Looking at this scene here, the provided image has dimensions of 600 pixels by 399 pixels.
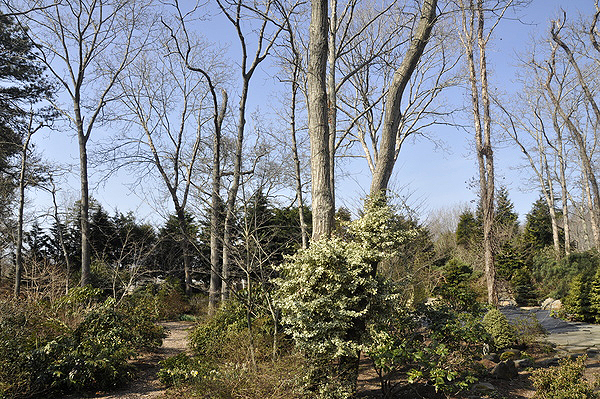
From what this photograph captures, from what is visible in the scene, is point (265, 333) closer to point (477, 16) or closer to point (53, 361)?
point (53, 361)

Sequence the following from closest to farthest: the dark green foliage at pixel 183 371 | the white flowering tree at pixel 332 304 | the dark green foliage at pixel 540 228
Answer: the white flowering tree at pixel 332 304, the dark green foliage at pixel 183 371, the dark green foliage at pixel 540 228

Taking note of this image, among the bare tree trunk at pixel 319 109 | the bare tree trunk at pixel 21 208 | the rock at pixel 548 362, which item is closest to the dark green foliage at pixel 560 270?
the rock at pixel 548 362

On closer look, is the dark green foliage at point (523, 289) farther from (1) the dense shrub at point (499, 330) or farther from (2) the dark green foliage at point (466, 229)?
(1) the dense shrub at point (499, 330)

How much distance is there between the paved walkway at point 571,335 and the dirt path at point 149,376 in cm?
717

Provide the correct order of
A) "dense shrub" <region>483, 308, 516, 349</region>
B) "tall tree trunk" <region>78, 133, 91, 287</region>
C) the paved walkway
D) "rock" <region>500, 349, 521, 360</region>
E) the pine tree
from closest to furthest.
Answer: "rock" <region>500, 349, 521, 360</region>
"dense shrub" <region>483, 308, 516, 349</region>
the paved walkway
the pine tree
"tall tree trunk" <region>78, 133, 91, 287</region>

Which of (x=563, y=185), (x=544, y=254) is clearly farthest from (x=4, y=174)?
(x=563, y=185)

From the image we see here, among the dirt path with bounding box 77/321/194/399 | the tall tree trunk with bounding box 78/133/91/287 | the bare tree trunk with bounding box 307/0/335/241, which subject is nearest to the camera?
the dirt path with bounding box 77/321/194/399

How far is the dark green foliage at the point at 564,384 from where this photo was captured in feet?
15.3

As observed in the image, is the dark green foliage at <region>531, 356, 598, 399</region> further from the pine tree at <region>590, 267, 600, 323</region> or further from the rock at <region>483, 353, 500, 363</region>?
the pine tree at <region>590, 267, 600, 323</region>

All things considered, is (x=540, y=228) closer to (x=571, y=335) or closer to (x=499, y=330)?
(x=571, y=335)

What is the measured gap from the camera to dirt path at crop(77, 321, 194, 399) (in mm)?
5789

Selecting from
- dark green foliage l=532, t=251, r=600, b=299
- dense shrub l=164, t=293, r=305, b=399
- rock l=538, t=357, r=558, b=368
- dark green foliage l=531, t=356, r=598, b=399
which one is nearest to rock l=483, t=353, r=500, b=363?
rock l=538, t=357, r=558, b=368

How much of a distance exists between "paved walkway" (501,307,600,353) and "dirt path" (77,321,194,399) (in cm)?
717

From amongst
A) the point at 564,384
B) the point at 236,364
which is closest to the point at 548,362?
the point at 564,384
